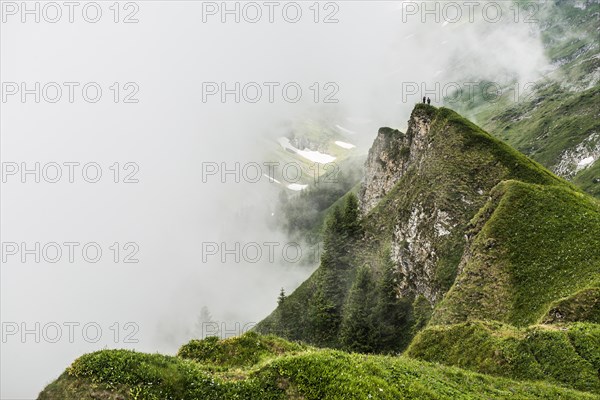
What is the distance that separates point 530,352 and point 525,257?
20.0 metres

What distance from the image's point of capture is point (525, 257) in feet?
163

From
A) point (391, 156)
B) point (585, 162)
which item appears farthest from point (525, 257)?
point (585, 162)

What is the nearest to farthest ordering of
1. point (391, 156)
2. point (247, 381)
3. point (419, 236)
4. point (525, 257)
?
point (247, 381)
point (525, 257)
point (419, 236)
point (391, 156)

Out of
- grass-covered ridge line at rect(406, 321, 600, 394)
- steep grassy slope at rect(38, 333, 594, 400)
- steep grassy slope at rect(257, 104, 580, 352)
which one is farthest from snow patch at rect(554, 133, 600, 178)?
steep grassy slope at rect(38, 333, 594, 400)

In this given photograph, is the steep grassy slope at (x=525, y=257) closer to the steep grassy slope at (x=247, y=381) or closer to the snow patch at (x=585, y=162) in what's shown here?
the steep grassy slope at (x=247, y=381)

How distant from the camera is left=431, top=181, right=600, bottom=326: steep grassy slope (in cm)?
4359

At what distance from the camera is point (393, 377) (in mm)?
24297

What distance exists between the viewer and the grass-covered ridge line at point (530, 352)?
29.3 metres

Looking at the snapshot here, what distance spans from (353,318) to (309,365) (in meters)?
55.8

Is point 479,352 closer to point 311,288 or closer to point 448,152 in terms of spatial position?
point 448,152

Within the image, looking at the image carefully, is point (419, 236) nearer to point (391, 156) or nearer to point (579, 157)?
point (391, 156)

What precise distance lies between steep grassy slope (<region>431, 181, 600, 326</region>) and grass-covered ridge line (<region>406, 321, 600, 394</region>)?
784cm

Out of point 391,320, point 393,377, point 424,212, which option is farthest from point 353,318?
point 393,377

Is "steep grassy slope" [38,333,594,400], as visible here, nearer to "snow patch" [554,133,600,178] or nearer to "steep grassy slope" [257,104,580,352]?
"steep grassy slope" [257,104,580,352]
